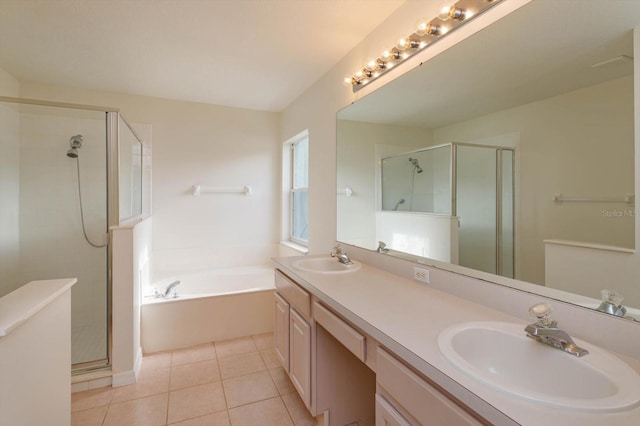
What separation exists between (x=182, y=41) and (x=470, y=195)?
2219 millimetres

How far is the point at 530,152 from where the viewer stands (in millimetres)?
1144

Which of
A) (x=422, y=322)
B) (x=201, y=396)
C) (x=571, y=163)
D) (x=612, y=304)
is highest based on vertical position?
(x=571, y=163)

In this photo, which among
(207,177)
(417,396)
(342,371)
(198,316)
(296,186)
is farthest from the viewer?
(296,186)

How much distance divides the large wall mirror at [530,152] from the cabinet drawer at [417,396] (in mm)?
600

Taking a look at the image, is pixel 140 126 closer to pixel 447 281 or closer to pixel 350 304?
pixel 350 304

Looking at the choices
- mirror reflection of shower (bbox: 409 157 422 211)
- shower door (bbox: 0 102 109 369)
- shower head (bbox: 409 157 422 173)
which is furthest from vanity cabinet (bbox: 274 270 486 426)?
shower door (bbox: 0 102 109 369)

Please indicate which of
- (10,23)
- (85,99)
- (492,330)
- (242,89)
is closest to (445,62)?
(492,330)

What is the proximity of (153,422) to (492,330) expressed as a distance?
1969mm

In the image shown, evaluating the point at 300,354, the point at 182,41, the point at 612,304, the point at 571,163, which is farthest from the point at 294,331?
the point at 182,41

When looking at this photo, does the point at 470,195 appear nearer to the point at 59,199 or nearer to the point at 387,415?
the point at 387,415

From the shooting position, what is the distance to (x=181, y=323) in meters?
2.71

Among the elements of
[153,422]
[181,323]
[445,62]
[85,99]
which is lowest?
[153,422]

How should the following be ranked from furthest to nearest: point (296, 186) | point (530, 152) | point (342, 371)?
→ 1. point (296, 186)
2. point (342, 371)
3. point (530, 152)

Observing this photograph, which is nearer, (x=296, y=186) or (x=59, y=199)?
(x=59, y=199)
